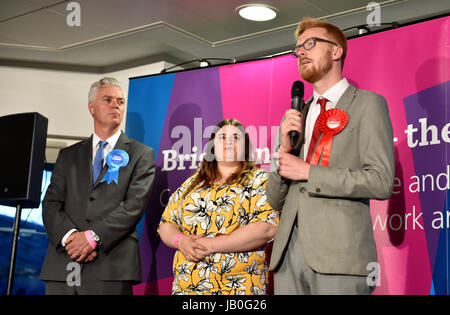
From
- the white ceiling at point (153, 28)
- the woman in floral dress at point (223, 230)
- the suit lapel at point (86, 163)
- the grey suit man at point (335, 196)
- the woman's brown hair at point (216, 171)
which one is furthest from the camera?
the white ceiling at point (153, 28)

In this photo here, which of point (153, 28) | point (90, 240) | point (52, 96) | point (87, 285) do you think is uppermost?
point (153, 28)

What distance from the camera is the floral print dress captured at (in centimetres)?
306

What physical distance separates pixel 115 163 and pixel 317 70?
177cm

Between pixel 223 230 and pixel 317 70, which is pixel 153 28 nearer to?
pixel 223 230

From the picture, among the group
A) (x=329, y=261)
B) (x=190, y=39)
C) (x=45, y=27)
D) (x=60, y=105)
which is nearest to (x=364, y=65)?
(x=329, y=261)

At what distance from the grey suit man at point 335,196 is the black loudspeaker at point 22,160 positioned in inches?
73.9

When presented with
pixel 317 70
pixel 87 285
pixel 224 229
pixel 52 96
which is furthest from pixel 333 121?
pixel 52 96

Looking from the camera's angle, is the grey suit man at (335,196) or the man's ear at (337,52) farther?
the man's ear at (337,52)

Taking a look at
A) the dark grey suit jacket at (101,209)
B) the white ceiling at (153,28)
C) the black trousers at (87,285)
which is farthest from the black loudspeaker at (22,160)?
the white ceiling at (153,28)

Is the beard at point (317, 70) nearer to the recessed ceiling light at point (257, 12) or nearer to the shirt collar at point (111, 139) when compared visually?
the shirt collar at point (111, 139)

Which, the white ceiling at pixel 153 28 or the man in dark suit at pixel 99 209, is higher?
the white ceiling at pixel 153 28

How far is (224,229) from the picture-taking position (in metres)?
3.13

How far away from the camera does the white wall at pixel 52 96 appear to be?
623cm

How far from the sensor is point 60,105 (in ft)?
20.6
